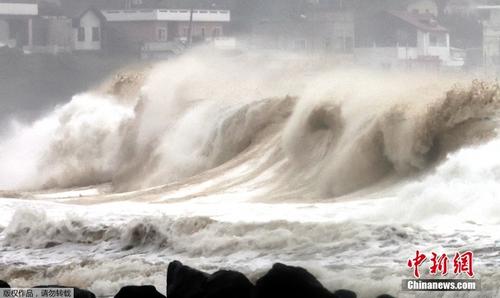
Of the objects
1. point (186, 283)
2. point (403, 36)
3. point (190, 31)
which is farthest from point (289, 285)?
point (190, 31)

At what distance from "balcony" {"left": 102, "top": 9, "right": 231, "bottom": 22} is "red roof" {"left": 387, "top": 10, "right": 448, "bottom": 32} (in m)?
6.32

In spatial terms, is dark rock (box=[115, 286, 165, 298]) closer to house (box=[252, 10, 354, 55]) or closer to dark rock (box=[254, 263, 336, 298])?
dark rock (box=[254, 263, 336, 298])

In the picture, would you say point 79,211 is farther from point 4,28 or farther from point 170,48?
point 4,28

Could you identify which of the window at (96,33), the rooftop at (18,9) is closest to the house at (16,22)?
the rooftop at (18,9)

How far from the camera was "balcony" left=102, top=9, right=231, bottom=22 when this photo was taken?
132ft

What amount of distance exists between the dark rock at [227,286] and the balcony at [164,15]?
92.2ft

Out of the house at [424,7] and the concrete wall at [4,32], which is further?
the concrete wall at [4,32]

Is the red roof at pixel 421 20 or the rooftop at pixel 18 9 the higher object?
the rooftop at pixel 18 9

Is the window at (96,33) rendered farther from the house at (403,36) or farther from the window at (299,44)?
the house at (403,36)

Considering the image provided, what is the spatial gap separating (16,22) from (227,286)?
34050 millimetres

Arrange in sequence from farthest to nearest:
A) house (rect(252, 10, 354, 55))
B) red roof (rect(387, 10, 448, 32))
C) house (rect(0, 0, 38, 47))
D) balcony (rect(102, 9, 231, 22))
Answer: house (rect(0, 0, 38, 47)) → balcony (rect(102, 9, 231, 22)) → house (rect(252, 10, 354, 55)) → red roof (rect(387, 10, 448, 32))

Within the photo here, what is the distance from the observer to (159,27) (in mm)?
41125

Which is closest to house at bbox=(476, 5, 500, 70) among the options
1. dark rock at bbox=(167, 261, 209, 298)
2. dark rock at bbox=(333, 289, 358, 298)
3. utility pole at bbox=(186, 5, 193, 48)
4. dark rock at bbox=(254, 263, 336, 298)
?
utility pole at bbox=(186, 5, 193, 48)

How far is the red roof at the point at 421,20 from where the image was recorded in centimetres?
3472
